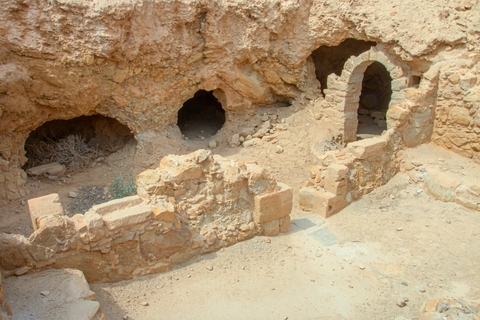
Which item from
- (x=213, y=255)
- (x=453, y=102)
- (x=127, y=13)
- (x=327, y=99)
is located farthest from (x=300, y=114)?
(x=213, y=255)

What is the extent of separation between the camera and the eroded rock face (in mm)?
7582

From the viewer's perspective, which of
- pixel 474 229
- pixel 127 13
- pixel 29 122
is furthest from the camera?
pixel 29 122

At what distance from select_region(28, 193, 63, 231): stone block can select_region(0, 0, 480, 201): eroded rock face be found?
3643 millimetres

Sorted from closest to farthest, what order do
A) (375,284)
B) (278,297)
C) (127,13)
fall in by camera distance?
(278,297) → (375,284) → (127,13)

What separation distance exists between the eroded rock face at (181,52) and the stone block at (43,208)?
3643 mm

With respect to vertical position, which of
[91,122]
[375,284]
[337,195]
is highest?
[91,122]

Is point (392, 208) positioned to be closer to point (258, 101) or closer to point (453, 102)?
point (453, 102)

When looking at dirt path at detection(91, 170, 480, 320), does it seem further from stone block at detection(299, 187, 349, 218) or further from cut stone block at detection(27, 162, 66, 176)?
cut stone block at detection(27, 162, 66, 176)

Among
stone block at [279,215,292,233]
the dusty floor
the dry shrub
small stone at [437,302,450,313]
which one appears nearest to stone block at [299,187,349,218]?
the dusty floor

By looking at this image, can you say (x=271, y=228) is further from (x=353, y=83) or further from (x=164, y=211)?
(x=353, y=83)

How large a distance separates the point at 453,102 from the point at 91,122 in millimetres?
7641

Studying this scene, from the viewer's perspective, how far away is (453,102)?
787 cm

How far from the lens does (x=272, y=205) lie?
5852 millimetres

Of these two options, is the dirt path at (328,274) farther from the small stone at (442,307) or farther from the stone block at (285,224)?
the small stone at (442,307)
